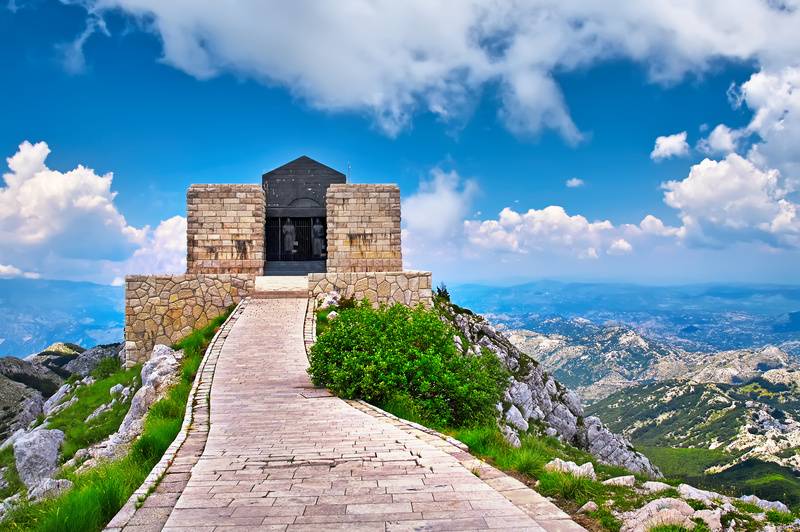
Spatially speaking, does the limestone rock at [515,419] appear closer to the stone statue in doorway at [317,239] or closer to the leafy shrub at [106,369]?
the stone statue in doorway at [317,239]

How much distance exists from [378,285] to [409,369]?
857 cm

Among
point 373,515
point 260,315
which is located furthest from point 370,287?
point 373,515

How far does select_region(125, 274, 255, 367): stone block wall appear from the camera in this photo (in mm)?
16141

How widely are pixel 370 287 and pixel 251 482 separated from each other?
12.5 meters

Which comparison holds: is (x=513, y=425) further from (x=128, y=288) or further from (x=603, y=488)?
(x=128, y=288)

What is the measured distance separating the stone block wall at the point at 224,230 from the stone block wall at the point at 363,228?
10.6 ft

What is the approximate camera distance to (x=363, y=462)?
4.88 meters

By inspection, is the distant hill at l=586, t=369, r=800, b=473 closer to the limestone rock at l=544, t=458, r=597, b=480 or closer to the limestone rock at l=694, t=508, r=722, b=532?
the limestone rock at l=544, t=458, r=597, b=480

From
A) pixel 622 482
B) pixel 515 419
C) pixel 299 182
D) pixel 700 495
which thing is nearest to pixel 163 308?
pixel 515 419

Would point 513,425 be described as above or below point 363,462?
below

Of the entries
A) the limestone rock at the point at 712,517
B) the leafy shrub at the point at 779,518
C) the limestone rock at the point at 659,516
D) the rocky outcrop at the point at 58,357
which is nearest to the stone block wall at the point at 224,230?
the rocky outcrop at the point at 58,357

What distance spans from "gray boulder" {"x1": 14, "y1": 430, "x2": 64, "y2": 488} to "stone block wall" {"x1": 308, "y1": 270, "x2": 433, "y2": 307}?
813cm

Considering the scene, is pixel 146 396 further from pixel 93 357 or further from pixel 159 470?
pixel 93 357

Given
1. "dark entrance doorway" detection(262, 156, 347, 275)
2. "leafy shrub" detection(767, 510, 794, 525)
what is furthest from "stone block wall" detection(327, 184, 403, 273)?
"leafy shrub" detection(767, 510, 794, 525)
